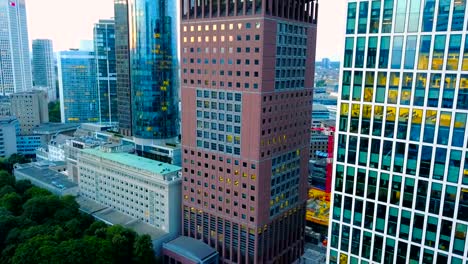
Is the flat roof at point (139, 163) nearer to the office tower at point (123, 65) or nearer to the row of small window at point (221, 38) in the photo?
the row of small window at point (221, 38)

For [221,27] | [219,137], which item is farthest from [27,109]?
[221,27]

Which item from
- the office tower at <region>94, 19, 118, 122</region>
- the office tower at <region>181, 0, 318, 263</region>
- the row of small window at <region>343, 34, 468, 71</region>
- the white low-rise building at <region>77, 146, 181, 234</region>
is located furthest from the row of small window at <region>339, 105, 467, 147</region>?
the office tower at <region>94, 19, 118, 122</region>

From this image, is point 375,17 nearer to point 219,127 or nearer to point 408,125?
point 408,125

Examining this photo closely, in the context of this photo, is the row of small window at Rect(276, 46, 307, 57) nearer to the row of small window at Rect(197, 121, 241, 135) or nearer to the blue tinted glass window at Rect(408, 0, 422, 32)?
the row of small window at Rect(197, 121, 241, 135)

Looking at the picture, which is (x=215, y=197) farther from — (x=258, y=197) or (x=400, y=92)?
(x=400, y=92)

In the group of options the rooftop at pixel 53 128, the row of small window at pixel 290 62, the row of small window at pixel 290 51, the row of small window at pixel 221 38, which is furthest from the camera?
the rooftop at pixel 53 128

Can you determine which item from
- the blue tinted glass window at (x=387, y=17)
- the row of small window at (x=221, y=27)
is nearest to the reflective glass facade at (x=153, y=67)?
the row of small window at (x=221, y=27)
